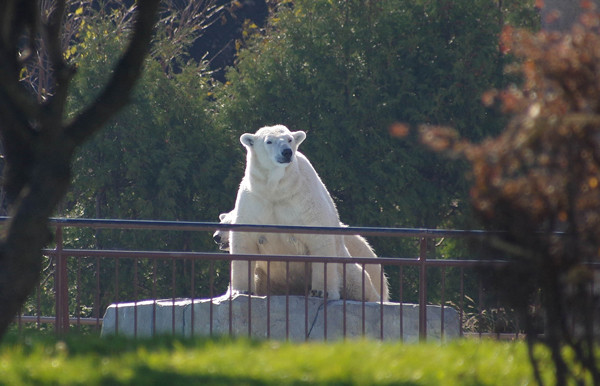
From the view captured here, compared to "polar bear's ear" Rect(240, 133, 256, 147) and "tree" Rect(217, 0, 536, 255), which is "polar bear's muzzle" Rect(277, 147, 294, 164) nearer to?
"polar bear's ear" Rect(240, 133, 256, 147)

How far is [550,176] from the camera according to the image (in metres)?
3.74

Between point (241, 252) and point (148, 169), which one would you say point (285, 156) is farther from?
point (148, 169)

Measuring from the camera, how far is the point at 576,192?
3.77 metres

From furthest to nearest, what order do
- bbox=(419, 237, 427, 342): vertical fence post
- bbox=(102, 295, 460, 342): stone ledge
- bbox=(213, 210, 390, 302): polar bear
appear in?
bbox=(213, 210, 390, 302): polar bear
bbox=(102, 295, 460, 342): stone ledge
bbox=(419, 237, 427, 342): vertical fence post

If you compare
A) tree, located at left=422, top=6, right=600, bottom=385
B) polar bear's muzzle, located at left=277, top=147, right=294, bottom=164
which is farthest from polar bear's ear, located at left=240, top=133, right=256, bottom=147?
tree, located at left=422, top=6, right=600, bottom=385

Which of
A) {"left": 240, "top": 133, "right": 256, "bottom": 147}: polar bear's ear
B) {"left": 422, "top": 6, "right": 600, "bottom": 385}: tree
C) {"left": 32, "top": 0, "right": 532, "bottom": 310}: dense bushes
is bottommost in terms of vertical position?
{"left": 422, "top": 6, "right": 600, "bottom": 385}: tree

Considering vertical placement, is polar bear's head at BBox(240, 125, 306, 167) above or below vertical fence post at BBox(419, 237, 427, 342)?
above

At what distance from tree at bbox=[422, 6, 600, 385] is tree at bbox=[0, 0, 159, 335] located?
5.37ft

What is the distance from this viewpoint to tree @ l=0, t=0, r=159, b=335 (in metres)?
4.35

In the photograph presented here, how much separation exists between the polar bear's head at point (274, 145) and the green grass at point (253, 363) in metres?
4.63

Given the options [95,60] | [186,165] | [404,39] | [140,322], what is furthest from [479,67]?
[140,322]

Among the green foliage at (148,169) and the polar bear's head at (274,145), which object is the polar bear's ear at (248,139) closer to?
the polar bear's head at (274,145)

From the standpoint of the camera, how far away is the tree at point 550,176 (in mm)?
3686

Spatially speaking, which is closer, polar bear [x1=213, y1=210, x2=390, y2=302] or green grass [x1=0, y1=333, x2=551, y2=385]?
green grass [x1=0, y1=333, x2=551, y2=385]
